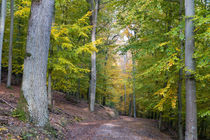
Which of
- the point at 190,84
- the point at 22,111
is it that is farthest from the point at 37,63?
the point at 190,84

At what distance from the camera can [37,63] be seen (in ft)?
15.6

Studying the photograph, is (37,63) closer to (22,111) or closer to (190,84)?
(22,111)

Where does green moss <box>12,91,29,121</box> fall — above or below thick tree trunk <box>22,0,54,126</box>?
below

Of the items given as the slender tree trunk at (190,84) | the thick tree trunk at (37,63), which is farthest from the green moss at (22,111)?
the slender tree trunk at (190,84)

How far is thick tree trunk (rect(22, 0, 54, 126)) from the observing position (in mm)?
4652

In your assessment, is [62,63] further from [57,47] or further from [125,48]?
[125,48]

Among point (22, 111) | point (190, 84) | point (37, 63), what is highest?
point (37, 63)

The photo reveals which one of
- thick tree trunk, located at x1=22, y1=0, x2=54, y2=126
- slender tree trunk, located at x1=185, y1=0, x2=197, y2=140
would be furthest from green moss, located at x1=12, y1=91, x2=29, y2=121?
slender tree trunk, located at x1=185, y1=0, x2=197, y2=140

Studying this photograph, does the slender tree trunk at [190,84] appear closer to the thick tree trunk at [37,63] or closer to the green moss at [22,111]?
the thick tree trunk at [37,63]

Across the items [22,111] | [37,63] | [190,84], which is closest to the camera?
[22,111]

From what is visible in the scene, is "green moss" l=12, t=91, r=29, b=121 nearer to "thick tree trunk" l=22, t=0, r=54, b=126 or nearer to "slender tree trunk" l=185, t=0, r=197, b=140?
"thick tree trunk" l=22, t=0, r=54, b=126

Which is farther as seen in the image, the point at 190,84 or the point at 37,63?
the point at 190,84

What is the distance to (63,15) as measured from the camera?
1355 centimetres

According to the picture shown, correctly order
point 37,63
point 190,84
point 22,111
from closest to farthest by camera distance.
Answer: point 22,111
point 37,63
point 190,84
